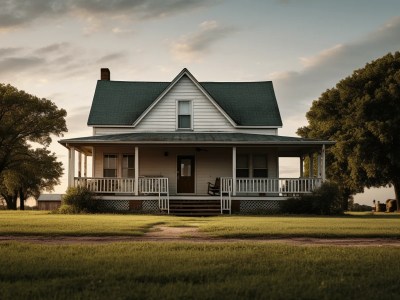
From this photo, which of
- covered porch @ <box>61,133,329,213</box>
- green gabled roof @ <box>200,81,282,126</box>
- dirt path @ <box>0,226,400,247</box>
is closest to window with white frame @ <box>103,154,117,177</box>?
covered porch @ <box>61,133,329,213</box>

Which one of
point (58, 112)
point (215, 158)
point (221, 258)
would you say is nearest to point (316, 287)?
point (221, 258)

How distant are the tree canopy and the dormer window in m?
22.2

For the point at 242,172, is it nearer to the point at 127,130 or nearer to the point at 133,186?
the point at 133,186

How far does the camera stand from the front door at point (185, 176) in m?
32.8

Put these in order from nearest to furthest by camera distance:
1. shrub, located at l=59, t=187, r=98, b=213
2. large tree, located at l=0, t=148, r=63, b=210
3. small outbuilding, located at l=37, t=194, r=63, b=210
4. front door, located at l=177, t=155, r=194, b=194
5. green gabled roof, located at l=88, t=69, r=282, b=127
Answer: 1. shrub, located at l=59, t=187, r=98, b=213
2. front door, located at l=177, t=155, r=194, b=194
3. green gabled roof, located at l=88, t=69, r=282, b=127
4. large tree, located at l=0, t=148, r=63, b=210
5. small outbuilding, located at l=37, t=194, r=63, b=210

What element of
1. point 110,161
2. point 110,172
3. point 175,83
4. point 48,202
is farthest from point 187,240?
point 48,202

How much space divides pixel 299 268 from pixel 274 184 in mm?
21734

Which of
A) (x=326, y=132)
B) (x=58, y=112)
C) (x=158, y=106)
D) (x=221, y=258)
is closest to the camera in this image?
(x=221, y=258)

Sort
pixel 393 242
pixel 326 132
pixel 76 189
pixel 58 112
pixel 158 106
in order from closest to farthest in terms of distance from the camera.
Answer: pixel 393 242, pixel 76 189, pixel 158 106, pixel 326 132, pixel 58 112

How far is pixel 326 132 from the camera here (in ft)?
151

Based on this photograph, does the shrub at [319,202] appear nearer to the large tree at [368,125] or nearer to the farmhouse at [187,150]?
the farmhouse at [187,150]

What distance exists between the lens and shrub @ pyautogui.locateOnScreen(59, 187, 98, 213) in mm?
28000

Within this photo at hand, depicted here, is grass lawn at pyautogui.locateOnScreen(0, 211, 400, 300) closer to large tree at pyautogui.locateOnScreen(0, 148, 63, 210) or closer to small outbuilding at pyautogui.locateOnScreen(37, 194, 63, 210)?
large tree at pyautogui.locateOnScreen(0, 148, 63, 210)

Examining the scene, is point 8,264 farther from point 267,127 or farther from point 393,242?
point 267,127
